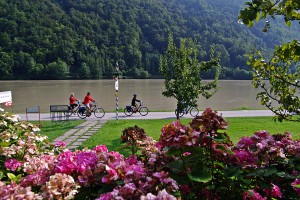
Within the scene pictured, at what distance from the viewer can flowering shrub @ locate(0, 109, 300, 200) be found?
6.12 feet

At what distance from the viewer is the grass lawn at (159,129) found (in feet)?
32.6

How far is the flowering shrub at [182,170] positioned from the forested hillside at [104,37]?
66.8m

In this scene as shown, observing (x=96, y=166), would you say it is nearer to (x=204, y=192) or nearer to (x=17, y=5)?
(x=204, y=192)

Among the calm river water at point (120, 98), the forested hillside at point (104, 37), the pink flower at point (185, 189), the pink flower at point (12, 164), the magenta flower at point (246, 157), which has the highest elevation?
the forested hillside at point (104, 37)

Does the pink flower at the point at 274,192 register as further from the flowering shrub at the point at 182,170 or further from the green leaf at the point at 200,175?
the green leaf at the point at 200,175

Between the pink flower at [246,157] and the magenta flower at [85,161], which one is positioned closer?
the magenta flower at [85,161]

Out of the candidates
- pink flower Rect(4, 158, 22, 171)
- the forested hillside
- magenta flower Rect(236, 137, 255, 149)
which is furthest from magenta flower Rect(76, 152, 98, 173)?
the forested hillside

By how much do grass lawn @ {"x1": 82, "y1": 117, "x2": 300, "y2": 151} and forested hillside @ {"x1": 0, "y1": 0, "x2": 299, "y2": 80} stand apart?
181ft

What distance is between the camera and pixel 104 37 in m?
103

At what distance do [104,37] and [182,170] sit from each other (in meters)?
104

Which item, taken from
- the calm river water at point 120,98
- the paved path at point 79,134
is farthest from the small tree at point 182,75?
the calm river water at point 120,98

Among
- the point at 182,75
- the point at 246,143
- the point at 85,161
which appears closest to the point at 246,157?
the point at 246,143

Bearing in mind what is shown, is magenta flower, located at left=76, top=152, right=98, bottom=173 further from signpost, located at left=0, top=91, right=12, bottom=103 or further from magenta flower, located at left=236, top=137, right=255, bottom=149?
signpost, located at left=0, top=91, right=12, bottom=103

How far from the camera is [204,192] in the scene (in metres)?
2.27
